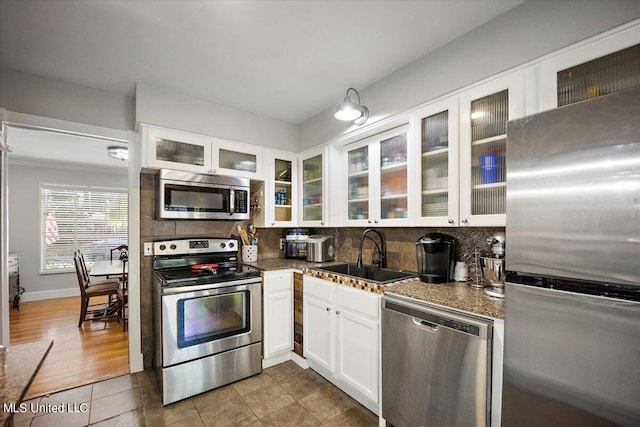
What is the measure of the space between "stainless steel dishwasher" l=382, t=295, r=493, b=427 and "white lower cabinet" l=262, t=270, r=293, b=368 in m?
1.14

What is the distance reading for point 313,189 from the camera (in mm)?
3285

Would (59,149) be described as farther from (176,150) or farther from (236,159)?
(236,159)

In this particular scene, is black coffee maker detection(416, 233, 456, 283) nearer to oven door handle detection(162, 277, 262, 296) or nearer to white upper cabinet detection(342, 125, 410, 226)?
white upper cabinet detection(342, 125, 410, 226)

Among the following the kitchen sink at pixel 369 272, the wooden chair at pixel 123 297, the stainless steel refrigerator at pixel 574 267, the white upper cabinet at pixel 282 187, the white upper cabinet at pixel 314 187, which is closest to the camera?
the stainless steel refrigerator at pixel 574 267

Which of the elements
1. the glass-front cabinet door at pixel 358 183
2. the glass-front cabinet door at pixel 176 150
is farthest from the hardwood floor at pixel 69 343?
the glass-front cabinet door at pixel 358 183

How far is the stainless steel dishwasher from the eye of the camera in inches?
53.2

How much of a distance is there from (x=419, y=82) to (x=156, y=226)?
2.60m

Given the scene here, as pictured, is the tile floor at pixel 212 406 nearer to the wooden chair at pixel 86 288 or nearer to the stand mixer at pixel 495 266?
the stand mixer at pixel 495 266

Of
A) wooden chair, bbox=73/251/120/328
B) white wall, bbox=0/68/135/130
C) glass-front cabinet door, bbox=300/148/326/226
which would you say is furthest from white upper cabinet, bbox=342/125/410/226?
wooden chair, bbox=73/251/120/328

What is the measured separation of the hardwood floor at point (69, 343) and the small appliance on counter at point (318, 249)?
1.99 meters

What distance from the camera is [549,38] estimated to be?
149cm

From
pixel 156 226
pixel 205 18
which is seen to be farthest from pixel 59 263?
pixel 205 18

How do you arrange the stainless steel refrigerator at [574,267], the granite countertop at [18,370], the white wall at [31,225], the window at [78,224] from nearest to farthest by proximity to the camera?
the granite countertop at [18,370]
the stainless steel refrigerator at [574,267]
the white wall at [31,225]
the window at [78,224]

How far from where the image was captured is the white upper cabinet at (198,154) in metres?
2.44
